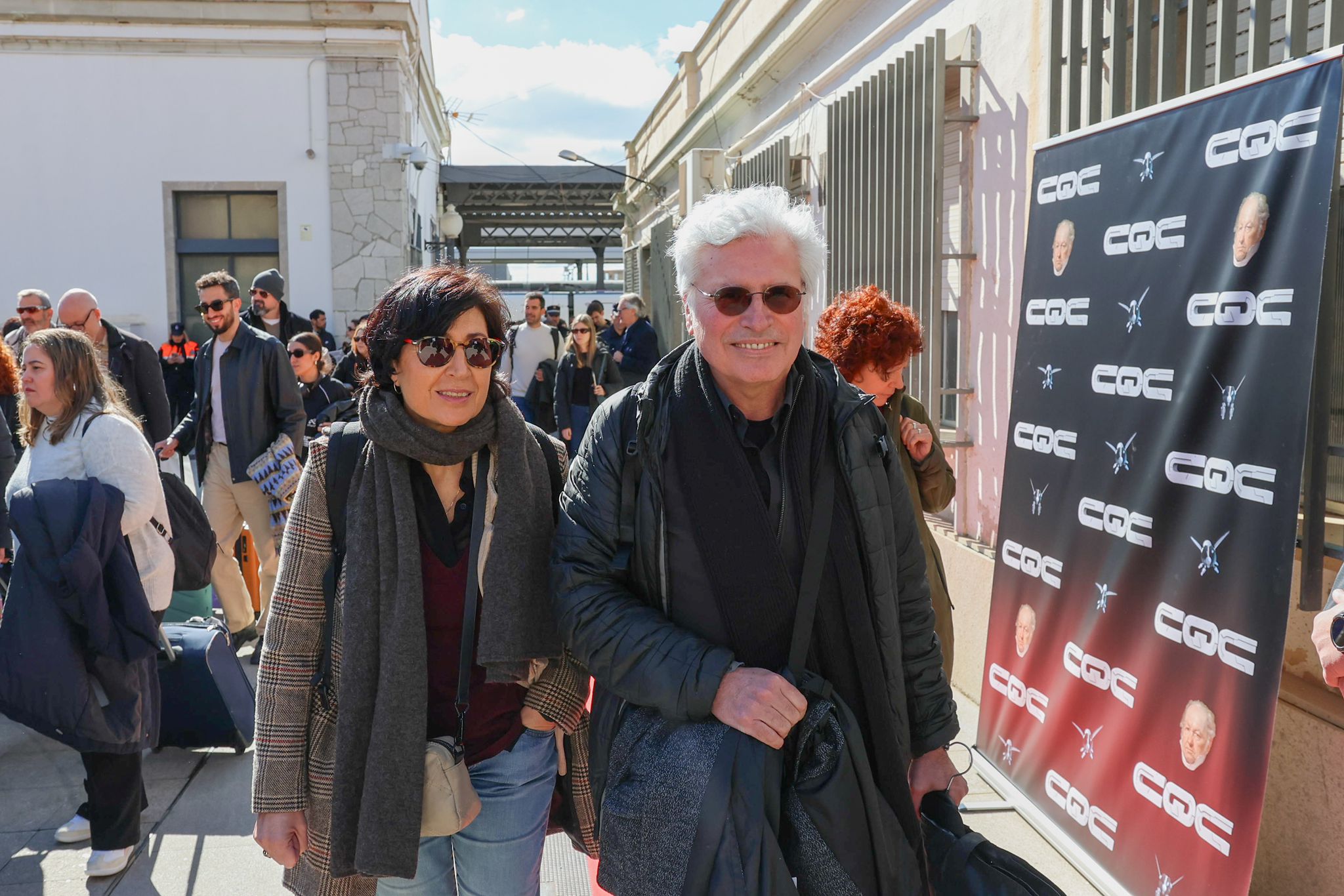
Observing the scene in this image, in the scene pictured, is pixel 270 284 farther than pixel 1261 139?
Yes

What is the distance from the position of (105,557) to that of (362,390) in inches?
71.6

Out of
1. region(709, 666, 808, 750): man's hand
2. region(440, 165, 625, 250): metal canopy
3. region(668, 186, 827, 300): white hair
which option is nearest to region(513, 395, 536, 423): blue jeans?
region(668, 186, 827, 300): white hair

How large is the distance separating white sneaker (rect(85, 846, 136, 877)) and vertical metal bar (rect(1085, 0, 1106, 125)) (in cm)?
431

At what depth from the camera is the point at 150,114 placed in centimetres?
1722

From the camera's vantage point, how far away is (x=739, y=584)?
2023 millimetres

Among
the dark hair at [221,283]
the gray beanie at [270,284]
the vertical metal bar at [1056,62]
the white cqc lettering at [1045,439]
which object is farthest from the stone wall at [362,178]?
the white cqc lettering at [1045,439]

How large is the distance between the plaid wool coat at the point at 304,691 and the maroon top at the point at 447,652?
3.3 inches

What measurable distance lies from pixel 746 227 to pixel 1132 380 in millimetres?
1772

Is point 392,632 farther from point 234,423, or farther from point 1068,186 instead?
point 234,423

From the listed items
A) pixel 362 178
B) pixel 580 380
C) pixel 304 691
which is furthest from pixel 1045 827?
pixel 362 178

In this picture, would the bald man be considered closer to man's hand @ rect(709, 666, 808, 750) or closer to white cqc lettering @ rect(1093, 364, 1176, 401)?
white cqc lettering @ rect(1093, 364, 1176, 401)

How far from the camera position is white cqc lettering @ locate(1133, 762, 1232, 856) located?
2.87 m

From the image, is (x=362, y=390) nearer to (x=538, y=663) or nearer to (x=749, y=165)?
(x=538, y=663)

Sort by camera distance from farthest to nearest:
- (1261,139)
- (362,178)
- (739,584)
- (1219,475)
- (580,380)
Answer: (362,178)
(580,380)
(1219,475)
(1261,139)
(739,584)
